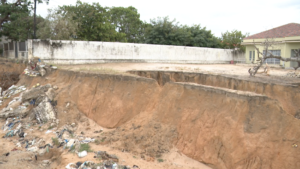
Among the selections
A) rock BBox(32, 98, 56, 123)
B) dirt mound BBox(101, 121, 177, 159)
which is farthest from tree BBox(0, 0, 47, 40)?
dirt mound BBox(101, 121, 177, 159)

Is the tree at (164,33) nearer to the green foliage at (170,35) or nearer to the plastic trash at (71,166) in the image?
the green foliage at (170,35)

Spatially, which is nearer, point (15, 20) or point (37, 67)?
point (37, 67)

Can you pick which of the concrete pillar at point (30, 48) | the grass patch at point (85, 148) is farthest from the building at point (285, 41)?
the concrete pillar at point (30, 48)

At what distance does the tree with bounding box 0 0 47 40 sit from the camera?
17.7 m

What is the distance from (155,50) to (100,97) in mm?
10619

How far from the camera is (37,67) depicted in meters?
13.8

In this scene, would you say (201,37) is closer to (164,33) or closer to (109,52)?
(164,33)

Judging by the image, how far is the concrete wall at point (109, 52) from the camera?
15.5 meters

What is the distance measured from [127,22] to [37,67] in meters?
22.1

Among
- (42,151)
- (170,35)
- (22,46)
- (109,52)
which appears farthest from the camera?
(170,35)

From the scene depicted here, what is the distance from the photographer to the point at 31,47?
49.4 ft

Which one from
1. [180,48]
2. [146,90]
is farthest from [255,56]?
[146,90]

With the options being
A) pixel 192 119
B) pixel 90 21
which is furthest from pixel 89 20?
pixel 192 119

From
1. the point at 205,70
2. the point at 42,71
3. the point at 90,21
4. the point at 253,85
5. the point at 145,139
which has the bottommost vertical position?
the point at 145,139
